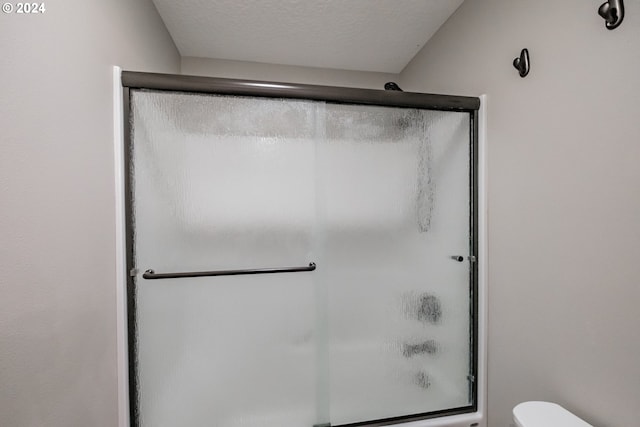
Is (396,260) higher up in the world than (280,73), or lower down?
lower down

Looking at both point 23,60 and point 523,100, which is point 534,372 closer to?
point 523,100

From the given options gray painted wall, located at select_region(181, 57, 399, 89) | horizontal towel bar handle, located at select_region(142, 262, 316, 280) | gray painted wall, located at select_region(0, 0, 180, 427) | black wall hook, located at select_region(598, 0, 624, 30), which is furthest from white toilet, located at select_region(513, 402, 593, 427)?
gray painted wall, located at select_region(181, 57, 399, 89)

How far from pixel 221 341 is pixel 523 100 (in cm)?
166

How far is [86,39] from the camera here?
0.89 meters

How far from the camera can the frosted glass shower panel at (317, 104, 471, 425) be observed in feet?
4.19

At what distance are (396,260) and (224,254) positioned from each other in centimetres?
81

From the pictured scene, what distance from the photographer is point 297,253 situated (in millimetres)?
1235

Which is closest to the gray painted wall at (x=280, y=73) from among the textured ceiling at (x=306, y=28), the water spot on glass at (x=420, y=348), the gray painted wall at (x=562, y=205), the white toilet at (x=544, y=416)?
the textured ceiling at (x=306, y=28)

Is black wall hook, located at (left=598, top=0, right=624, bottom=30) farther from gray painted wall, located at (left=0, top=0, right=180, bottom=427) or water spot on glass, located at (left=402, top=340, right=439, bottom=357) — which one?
gray painted wall, located at (left=0, top=0, right=180, bottom=427)

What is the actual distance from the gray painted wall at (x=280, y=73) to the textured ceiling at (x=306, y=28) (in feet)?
0.19

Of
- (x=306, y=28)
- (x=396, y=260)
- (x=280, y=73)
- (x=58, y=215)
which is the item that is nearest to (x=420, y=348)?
(x=396, y=260)

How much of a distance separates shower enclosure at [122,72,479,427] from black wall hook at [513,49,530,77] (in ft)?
0.76

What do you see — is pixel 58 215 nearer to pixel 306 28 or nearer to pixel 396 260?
pixel 396 260

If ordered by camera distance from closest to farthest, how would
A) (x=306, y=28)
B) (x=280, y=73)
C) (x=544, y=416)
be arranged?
(x=544, y=416), (x=306, y=28), (x=280, y=73)
